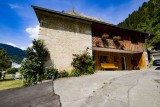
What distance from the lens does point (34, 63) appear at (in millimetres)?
11531

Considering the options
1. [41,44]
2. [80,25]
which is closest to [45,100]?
[41,44]

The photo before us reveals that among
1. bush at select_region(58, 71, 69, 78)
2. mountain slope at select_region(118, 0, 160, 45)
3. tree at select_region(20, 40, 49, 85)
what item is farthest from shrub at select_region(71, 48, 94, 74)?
mountain slope at select_region(118, 0, 160, 45)

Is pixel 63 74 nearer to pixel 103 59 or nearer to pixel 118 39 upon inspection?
pixel 103 59

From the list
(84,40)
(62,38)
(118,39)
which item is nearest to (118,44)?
(118,39)

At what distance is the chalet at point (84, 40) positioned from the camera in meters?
13.2

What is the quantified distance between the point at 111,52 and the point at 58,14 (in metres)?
8.86

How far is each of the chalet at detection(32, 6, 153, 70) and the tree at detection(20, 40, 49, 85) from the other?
2.58 feet

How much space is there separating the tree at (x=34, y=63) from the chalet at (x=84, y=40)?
78cm

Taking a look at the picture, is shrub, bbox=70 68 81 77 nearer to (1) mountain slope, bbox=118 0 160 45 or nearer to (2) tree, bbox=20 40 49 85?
(2) tree, bbox=20 40 49 85

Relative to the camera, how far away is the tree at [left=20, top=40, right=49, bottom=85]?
11359mm

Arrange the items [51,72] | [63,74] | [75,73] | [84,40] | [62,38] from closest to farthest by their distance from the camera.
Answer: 1. [51,72]
2. [63,74]
3. [75,73]
4. [62,38]
5. [84,40]

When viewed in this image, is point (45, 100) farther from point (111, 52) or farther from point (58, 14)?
point (111, 52)

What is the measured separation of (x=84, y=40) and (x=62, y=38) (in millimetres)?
2369

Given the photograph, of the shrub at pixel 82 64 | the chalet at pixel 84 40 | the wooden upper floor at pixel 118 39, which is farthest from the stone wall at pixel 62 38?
the wooden upper floor at pixel 118 39
